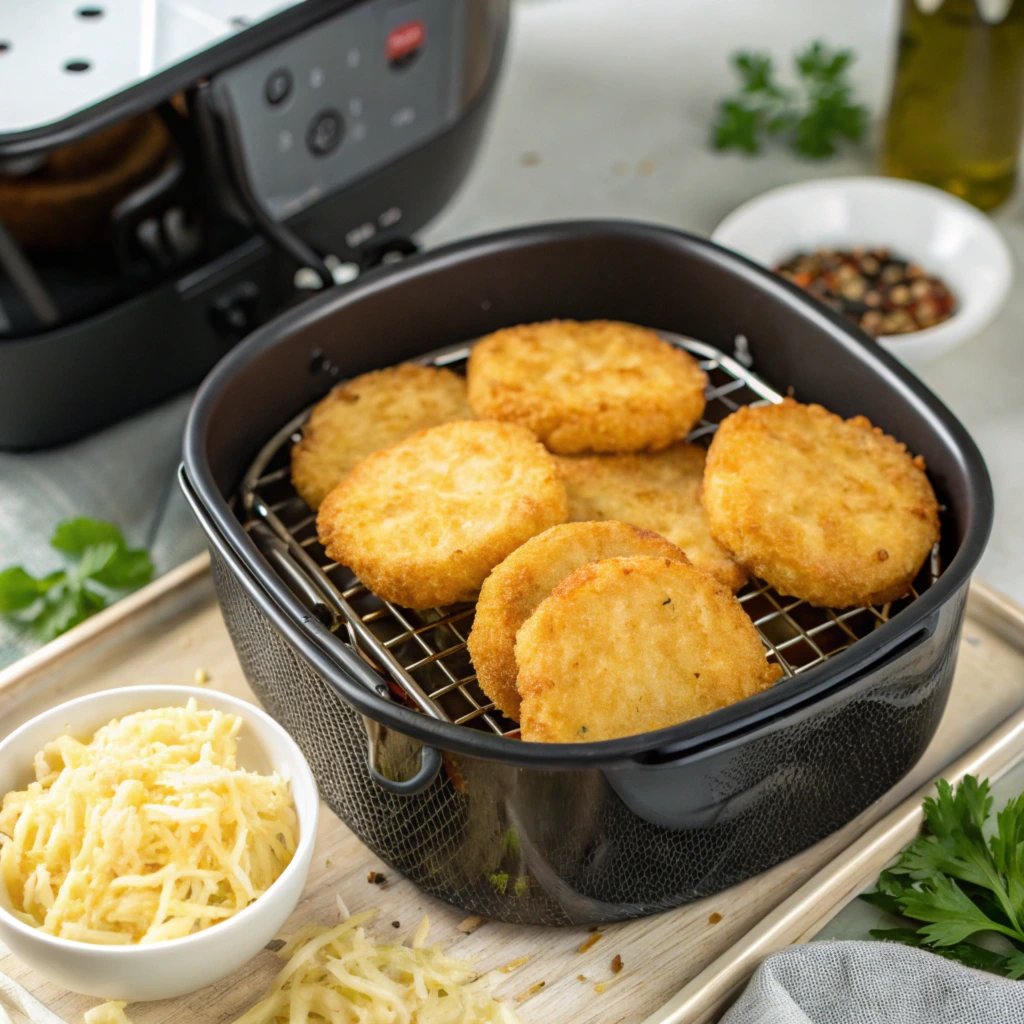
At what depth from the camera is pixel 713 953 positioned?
1.43 metres

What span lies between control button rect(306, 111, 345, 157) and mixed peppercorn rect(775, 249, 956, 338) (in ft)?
2.75

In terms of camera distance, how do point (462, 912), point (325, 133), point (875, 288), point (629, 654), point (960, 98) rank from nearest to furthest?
point (629, 654)
point (462, 912)
point (325, 133)
point (875, 288)
point (960, 98)

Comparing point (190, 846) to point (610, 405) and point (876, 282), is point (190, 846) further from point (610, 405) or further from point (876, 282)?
point (876, 282)

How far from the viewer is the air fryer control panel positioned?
1868 millimetres

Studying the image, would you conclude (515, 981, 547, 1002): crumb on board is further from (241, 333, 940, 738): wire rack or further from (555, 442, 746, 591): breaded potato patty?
(555, 442, 746, 591): breaded potato patty

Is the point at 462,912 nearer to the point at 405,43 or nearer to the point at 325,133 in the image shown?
the point at 325,133

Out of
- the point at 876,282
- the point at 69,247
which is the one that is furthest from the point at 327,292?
the point at 876,282

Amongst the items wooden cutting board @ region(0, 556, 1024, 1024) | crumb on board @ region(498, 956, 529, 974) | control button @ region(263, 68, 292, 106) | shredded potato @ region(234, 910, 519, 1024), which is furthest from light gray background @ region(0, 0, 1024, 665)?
crumb on board @ region(498, 956, 529, 974)

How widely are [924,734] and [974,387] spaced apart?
1.05 meters

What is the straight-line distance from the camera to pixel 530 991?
139cm

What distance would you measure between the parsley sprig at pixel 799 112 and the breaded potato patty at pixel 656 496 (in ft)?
4.29

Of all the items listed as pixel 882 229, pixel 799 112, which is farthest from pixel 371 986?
pixel 799 112

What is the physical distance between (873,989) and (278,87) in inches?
56.4

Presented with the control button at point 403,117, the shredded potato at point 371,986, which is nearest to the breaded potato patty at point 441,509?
the shredded potato at point 371,986
